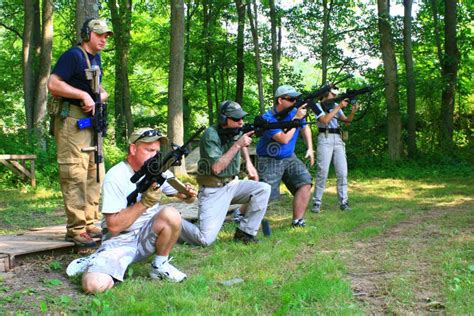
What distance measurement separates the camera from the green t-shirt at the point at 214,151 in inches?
242

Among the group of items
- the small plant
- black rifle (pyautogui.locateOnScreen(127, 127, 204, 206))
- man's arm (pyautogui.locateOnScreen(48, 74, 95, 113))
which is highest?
man's arm (pyautogui.locateOnScreen(48, 74, 95, 113))

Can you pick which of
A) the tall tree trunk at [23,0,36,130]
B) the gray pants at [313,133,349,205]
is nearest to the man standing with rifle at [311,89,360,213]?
the gray pants at [313,133,349,205]

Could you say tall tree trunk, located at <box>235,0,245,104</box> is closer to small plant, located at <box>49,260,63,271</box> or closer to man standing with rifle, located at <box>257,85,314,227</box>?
man standing with rifle, located at <box>257,85,314,227</box>

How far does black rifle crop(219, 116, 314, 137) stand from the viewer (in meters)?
6.27

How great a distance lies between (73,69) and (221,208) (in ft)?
7.29

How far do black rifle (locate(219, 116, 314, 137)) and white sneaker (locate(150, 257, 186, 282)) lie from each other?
1.99m

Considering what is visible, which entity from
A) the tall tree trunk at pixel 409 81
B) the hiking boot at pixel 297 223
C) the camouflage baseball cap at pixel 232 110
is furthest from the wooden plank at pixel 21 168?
the tall tree trunk at pixel 409 81

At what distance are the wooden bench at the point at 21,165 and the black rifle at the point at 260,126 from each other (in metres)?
7.54

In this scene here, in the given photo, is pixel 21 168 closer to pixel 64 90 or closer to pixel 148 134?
pixel 64 90

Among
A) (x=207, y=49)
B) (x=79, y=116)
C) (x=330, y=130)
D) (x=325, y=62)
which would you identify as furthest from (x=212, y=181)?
(x=207, y=49)

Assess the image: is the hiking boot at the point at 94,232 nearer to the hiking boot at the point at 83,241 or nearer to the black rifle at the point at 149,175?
the hiking boot at the point at 83,241

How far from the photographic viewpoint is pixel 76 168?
553 centimetres

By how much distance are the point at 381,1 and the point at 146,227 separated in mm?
12769

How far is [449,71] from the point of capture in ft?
53.0
